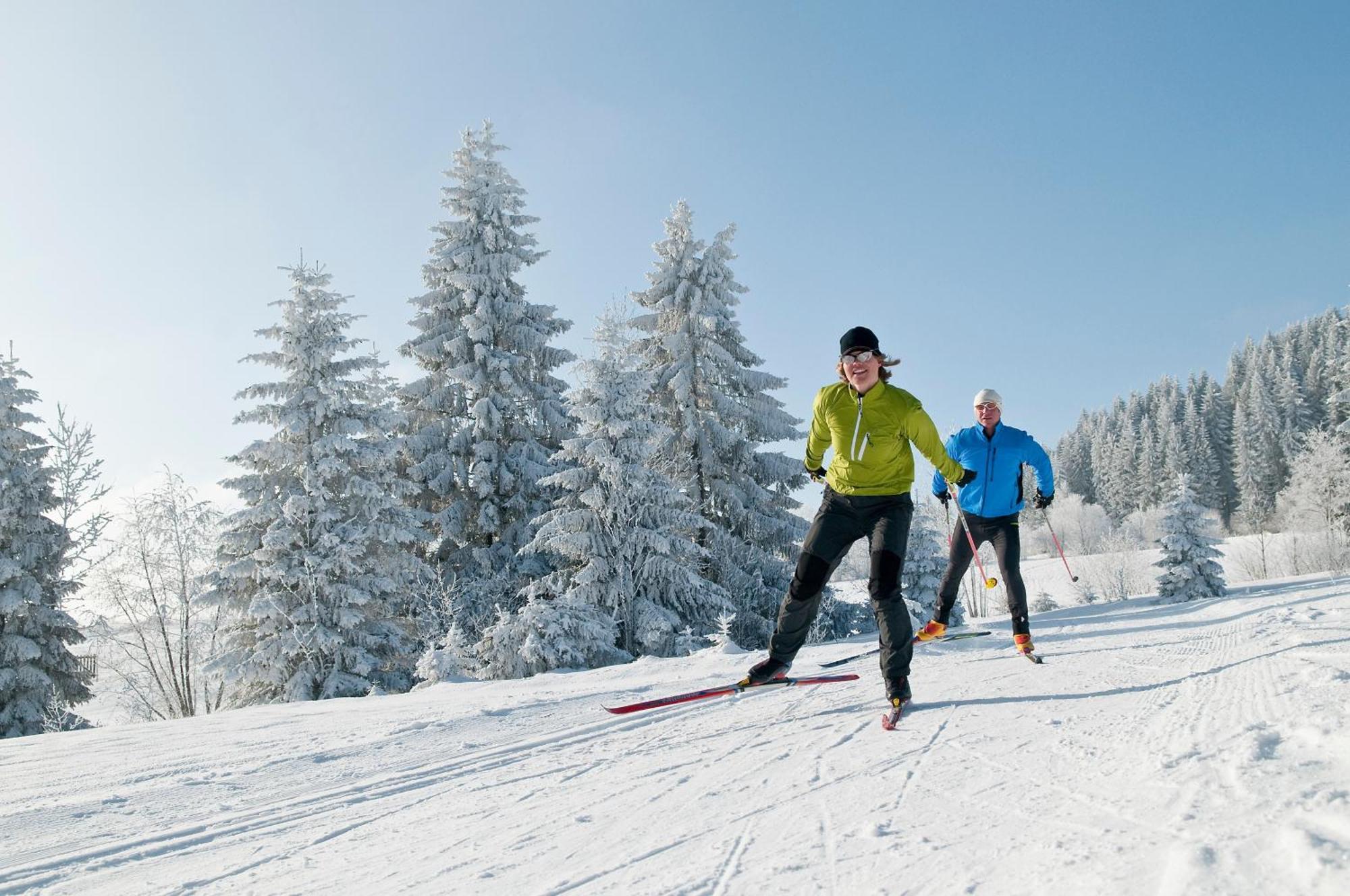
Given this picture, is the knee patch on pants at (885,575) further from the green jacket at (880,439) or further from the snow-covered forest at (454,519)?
the snow-covered forest at (454,519)

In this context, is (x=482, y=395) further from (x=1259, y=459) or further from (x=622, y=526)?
(x=1259, y=459)

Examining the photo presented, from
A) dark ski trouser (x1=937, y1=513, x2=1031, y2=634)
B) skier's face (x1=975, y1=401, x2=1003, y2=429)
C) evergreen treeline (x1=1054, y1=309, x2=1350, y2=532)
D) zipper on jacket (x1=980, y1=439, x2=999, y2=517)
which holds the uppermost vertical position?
evergreen treeline (x1=1054, y1=309, x2=1350, y2=532)

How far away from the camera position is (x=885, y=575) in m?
3.79

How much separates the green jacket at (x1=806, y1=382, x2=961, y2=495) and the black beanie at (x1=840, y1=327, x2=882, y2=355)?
24 cm

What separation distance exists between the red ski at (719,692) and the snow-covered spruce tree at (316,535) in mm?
11193

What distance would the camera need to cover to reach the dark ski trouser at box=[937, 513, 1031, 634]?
5.32 meters

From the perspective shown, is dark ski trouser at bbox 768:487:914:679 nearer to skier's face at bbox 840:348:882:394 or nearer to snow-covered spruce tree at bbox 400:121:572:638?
skier's face at bbox 840:348:882:394

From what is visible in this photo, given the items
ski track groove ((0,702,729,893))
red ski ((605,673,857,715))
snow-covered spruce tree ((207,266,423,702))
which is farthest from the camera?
snow-covered spruce tree ((207,266,423,702))

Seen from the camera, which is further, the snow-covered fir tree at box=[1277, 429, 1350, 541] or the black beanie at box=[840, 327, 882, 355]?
the snow-covered fir tree at box=[1277, 429, 1350, 541]

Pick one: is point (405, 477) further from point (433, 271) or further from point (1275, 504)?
point (1275, 504)

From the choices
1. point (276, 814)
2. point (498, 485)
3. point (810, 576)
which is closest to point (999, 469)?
point (810, 576)

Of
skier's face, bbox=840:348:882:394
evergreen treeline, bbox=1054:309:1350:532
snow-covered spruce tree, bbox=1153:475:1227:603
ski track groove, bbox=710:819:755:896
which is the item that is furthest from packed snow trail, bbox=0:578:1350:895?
evergreen treeline, bbox=1054:309:1350:532

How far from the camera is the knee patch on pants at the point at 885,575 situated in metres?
3.78

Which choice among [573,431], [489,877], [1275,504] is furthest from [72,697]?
[1275,504]
